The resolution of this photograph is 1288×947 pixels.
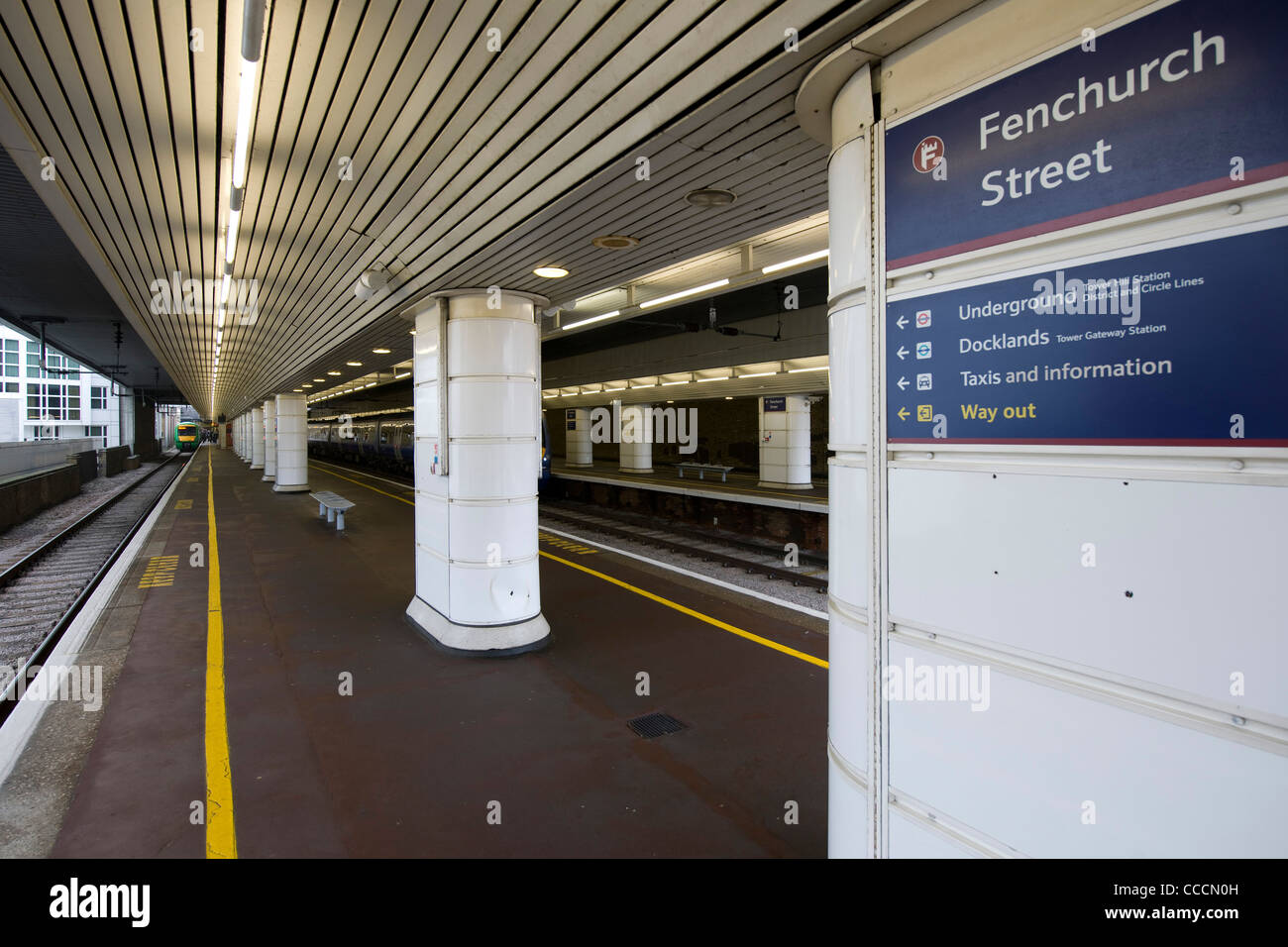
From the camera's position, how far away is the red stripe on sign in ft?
4.89

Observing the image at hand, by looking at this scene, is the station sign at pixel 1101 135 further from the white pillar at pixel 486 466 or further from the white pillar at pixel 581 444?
the white pillar at pixel 581 444

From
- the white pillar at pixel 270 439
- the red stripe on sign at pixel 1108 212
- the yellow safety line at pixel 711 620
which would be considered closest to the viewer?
the red stripe on sign at pixel 1108 212

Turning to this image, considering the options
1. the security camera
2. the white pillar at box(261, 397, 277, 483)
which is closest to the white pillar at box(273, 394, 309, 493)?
the white pillar at box(261, 397, 277, 483)

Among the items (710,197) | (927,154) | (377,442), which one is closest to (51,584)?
(710,197)

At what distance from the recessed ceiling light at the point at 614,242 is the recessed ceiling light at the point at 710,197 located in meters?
0.89

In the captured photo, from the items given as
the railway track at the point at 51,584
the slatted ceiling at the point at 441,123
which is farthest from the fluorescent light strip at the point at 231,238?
the railway track at the point at 51,584

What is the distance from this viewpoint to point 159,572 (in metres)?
9.19

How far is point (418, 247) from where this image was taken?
5.52 meters

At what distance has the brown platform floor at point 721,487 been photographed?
535 inches

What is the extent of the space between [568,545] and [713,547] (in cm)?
274

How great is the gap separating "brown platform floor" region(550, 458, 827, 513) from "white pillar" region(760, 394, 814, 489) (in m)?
0.47

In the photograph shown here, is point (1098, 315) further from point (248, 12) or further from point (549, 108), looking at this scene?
point (248, 12)

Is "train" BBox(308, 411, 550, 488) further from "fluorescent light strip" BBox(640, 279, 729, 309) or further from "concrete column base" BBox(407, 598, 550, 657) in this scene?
"concrete column base" BBox(407, 598, 550, 657)
